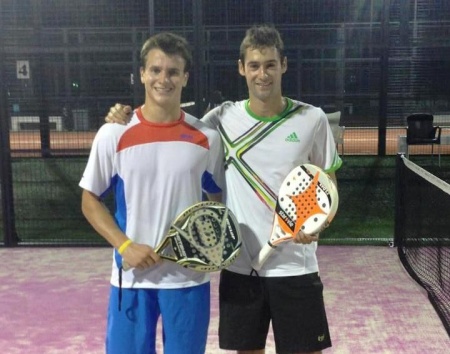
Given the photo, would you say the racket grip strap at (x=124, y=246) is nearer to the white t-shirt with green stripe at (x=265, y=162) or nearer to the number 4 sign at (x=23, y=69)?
the white t-shirt with green stripe at (x=265, y=162)

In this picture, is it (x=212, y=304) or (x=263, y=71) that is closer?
(x=263, y=71)

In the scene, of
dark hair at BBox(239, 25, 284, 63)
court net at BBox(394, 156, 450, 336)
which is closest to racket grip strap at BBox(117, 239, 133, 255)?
dark hair at BBox(239, 25, 284, 63)

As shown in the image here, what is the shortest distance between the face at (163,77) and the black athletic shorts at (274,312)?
0.76 metres

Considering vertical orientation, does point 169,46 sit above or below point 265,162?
above

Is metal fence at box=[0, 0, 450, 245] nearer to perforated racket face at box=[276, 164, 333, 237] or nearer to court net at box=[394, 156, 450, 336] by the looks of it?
court net at box=[394, 156, 450, 336]

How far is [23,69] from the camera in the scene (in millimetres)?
5672

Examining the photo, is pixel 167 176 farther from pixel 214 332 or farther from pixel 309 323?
pixel 214 332

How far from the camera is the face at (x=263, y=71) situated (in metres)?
2.17

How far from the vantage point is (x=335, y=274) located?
15.2 feet

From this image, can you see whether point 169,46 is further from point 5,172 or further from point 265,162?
point 5,172

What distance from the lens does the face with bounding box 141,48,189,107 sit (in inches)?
81.4

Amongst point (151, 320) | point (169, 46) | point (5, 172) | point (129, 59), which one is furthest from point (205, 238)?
point (129, 59)

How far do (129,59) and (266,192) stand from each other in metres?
4.08

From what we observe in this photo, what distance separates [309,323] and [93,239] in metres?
3.92
